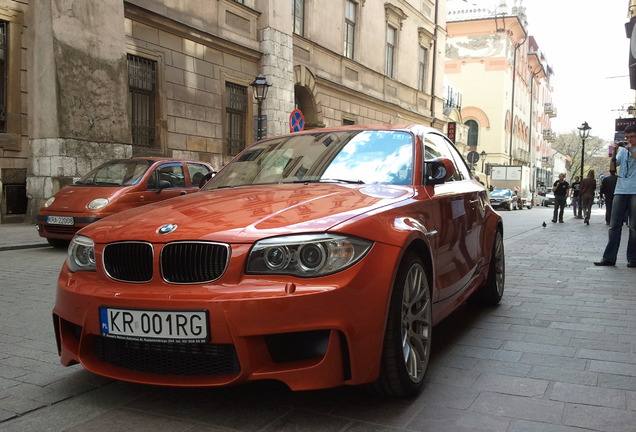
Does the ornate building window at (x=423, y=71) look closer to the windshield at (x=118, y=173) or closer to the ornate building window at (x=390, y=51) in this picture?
the ornate building window at (x=390, y=51)

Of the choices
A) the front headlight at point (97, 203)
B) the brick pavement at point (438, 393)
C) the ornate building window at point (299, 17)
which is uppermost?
the ornate building window at point (299, 17)

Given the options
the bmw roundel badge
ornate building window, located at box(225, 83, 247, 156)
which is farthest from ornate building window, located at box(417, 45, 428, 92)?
the bmw roundel badge

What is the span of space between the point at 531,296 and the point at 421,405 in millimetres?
3239

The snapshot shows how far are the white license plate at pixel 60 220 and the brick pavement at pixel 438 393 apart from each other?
4074mm

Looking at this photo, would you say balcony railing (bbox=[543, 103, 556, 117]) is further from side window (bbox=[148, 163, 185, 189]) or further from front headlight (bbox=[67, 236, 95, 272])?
front headlight (bbox=[67, 236, 95, 272])

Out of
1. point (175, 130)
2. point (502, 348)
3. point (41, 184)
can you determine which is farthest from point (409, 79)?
point (502, 348)

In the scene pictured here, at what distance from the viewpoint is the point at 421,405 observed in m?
2.72

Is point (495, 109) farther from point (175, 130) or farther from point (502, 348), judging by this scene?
point (502, 348)

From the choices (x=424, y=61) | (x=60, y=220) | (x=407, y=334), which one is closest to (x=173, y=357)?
(x=407, y=334)

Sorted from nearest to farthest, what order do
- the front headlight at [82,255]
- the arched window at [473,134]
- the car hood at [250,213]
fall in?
the car hood at [250,213] < the front headlight at [82,255] < the arched window at [473,134]

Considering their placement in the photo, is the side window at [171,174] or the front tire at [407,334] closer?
the front tire at [407,334]

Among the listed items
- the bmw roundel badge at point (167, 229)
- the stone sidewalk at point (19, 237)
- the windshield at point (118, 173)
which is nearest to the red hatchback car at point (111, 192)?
the windshield at point (118, 173)

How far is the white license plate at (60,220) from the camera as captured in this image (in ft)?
28.4

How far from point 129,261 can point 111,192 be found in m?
6.87
